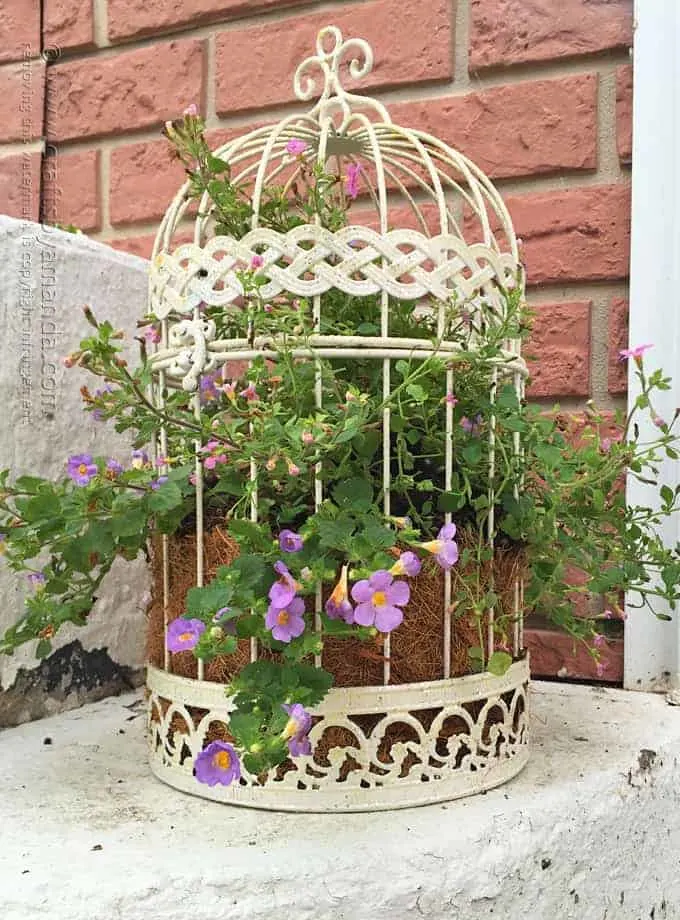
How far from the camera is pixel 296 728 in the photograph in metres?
0.66

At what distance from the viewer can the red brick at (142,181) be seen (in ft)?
4.90

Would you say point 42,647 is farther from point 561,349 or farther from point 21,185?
point 21,185

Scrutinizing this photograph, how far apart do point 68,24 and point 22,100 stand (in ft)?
0.52

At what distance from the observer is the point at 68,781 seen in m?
0.88

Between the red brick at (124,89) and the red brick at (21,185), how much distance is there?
76 mm

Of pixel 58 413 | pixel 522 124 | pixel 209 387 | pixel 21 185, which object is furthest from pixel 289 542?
pixel 21 185

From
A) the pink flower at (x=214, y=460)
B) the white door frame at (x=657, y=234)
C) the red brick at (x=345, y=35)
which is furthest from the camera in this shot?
the red brick at (x=345, y=35)

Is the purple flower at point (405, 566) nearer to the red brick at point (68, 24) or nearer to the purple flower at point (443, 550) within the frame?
the purple flower at point (443, 550)

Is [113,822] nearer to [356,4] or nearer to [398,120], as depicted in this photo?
[398,120]

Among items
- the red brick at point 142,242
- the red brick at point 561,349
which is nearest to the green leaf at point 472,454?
the red brick at point 561,349

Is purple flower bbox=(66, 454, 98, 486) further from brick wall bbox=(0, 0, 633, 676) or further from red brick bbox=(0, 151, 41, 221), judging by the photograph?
red brick bbox=(0, 151, 41, 221)

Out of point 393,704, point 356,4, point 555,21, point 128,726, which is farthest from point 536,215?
point 128,726

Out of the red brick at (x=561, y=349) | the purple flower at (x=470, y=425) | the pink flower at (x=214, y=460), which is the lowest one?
the pink flower at (x=214, y=460)

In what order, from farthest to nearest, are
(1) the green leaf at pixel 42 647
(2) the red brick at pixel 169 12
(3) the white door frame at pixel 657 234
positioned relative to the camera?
(2) the red brick at pixel 169 12 → (3) the white door frame at pixel 657 234 → (1) the green leaf at pixel 42 647
